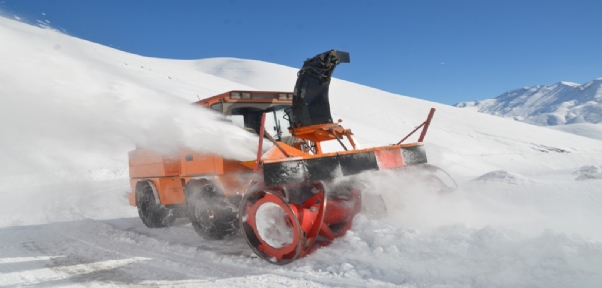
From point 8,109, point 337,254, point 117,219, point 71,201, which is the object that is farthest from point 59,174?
point 337,254

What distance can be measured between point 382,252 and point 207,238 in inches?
95.0

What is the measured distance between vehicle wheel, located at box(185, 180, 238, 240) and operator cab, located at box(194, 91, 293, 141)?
956mm

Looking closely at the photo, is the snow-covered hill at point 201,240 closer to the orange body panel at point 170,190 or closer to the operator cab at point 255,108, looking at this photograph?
the operator cab at point 255,108

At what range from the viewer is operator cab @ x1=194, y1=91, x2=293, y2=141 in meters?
5.45

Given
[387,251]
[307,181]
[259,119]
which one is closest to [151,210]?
[259,119]

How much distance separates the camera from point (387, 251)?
160 inches

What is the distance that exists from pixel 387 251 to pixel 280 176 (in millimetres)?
1272

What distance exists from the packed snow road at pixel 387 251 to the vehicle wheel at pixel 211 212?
0.19 meters

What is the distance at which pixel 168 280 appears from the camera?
406 centimetres

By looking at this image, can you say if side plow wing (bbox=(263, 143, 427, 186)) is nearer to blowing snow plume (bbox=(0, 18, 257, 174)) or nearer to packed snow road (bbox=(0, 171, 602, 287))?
packed snow road (bbox=(0, 171, 602, 287))

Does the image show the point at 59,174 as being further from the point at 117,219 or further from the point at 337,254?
the point at 337,254

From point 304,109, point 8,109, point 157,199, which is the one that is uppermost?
point 8,109

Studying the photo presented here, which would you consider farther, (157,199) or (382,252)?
(157,199)

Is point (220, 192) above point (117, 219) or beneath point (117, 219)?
above
